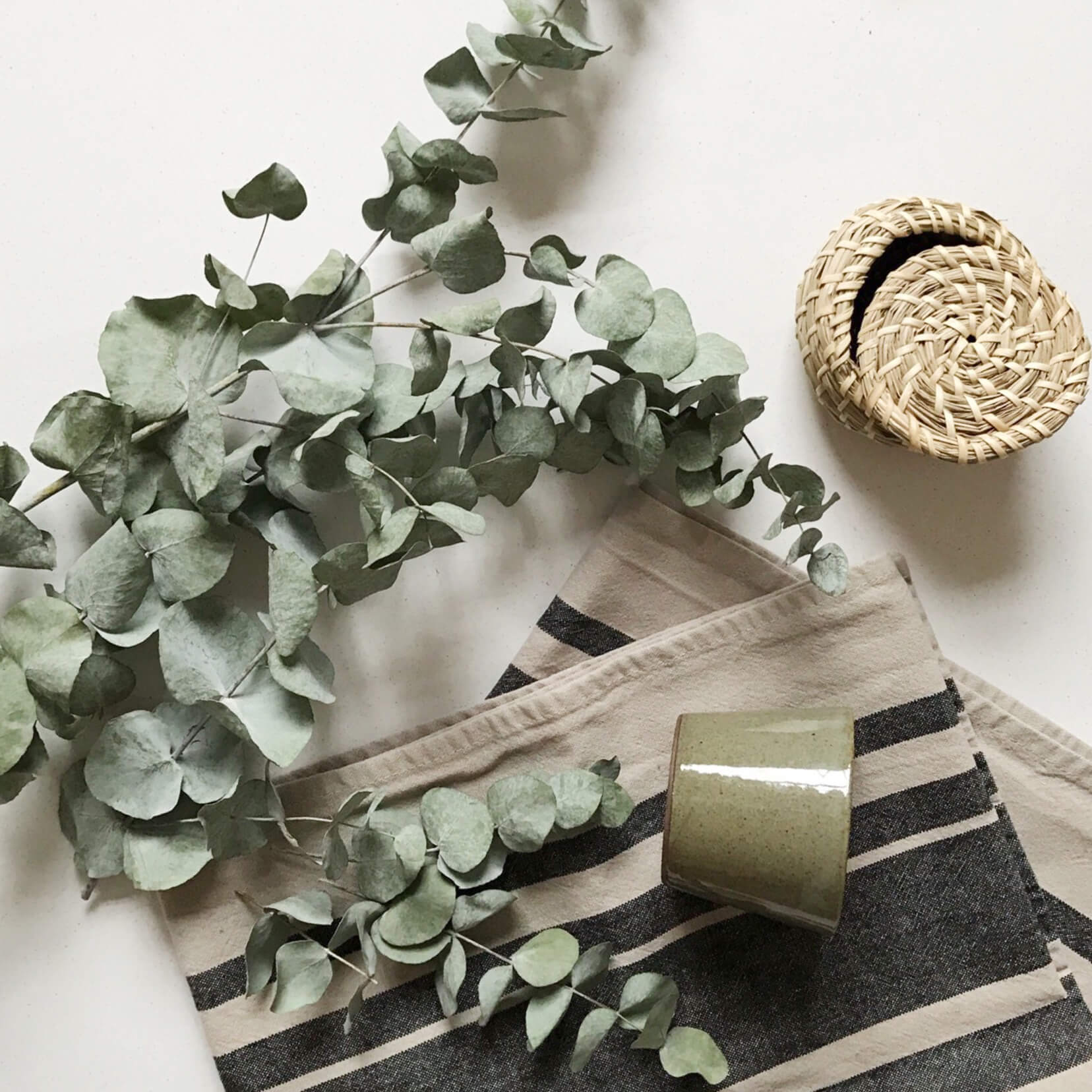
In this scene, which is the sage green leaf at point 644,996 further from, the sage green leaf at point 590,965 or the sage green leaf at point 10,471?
the sage green leaf at point 10,471

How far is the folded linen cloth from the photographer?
81 centimetres

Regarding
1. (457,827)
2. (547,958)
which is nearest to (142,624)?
(457,827)

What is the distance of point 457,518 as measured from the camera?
2.09 feet

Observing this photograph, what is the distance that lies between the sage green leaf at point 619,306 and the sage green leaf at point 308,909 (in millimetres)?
436

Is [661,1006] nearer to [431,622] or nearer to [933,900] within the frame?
[933,900]

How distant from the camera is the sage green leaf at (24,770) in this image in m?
0.70

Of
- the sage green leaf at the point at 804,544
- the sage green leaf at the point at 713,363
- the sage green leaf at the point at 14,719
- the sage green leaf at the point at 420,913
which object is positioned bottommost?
the sage green leaf at the point at 420,913

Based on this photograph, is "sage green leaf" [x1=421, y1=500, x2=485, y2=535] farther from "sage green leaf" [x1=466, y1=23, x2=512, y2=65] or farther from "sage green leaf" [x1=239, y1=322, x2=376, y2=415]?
"sage green leaf" [x1=466, y1=23, x2=512, y2=65]

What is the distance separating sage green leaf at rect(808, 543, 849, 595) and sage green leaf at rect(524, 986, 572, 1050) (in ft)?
1.11

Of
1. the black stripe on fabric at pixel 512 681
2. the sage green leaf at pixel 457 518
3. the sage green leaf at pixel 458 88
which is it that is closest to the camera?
the sage green leaf at pixel 457 518

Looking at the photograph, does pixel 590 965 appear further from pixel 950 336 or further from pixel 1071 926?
pixel 950 336

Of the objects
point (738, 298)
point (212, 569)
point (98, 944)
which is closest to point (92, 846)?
point (98, 944)

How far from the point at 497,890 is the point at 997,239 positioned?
583mm

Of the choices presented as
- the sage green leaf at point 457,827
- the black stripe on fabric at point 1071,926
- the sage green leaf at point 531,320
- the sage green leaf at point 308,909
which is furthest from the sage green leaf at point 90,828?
the black stripe on fabric at point 1071,926
